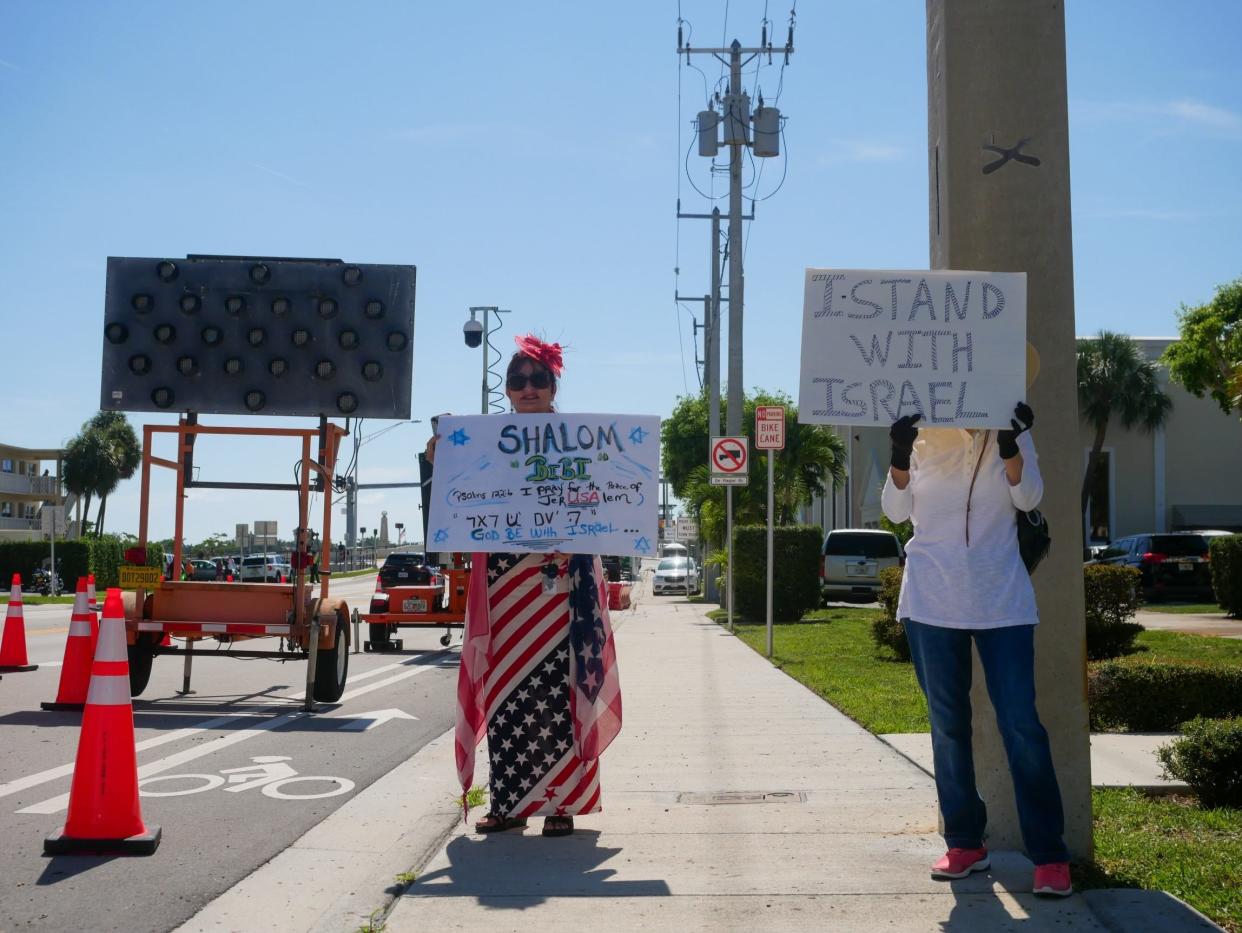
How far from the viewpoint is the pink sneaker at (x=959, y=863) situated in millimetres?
4723

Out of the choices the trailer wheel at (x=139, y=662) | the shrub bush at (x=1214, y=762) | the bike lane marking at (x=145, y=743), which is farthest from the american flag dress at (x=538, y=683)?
the trailer wheel at (x=139, y=662)

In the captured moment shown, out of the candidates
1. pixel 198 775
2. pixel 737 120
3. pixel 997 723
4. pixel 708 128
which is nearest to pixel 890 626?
pixel 198 775

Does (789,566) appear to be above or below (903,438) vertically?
below

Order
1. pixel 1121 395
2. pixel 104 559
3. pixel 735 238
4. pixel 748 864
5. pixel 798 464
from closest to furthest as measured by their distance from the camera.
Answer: pixel 748 864 → pixel 735 238 → pixel 798 464 → pixel 1121 395 → pixel 104 559

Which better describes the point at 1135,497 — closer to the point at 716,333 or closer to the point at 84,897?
the point at 716,333

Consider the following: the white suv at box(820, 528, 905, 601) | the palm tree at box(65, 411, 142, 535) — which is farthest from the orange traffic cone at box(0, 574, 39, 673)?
the palm tree at box(65, 411, 142, 535)

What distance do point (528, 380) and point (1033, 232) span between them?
230 cm

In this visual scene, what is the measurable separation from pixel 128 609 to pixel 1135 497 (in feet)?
119

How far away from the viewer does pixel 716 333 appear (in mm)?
35406

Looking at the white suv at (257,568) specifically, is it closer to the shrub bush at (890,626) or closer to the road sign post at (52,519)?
the road sign post at (52,519)

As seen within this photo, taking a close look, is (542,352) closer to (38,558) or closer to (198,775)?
(198,775)

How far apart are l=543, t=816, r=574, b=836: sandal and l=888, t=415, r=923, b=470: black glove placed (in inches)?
86.1

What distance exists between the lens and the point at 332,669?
450 inches

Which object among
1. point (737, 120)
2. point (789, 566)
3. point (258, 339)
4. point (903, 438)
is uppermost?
point (737, 120)
